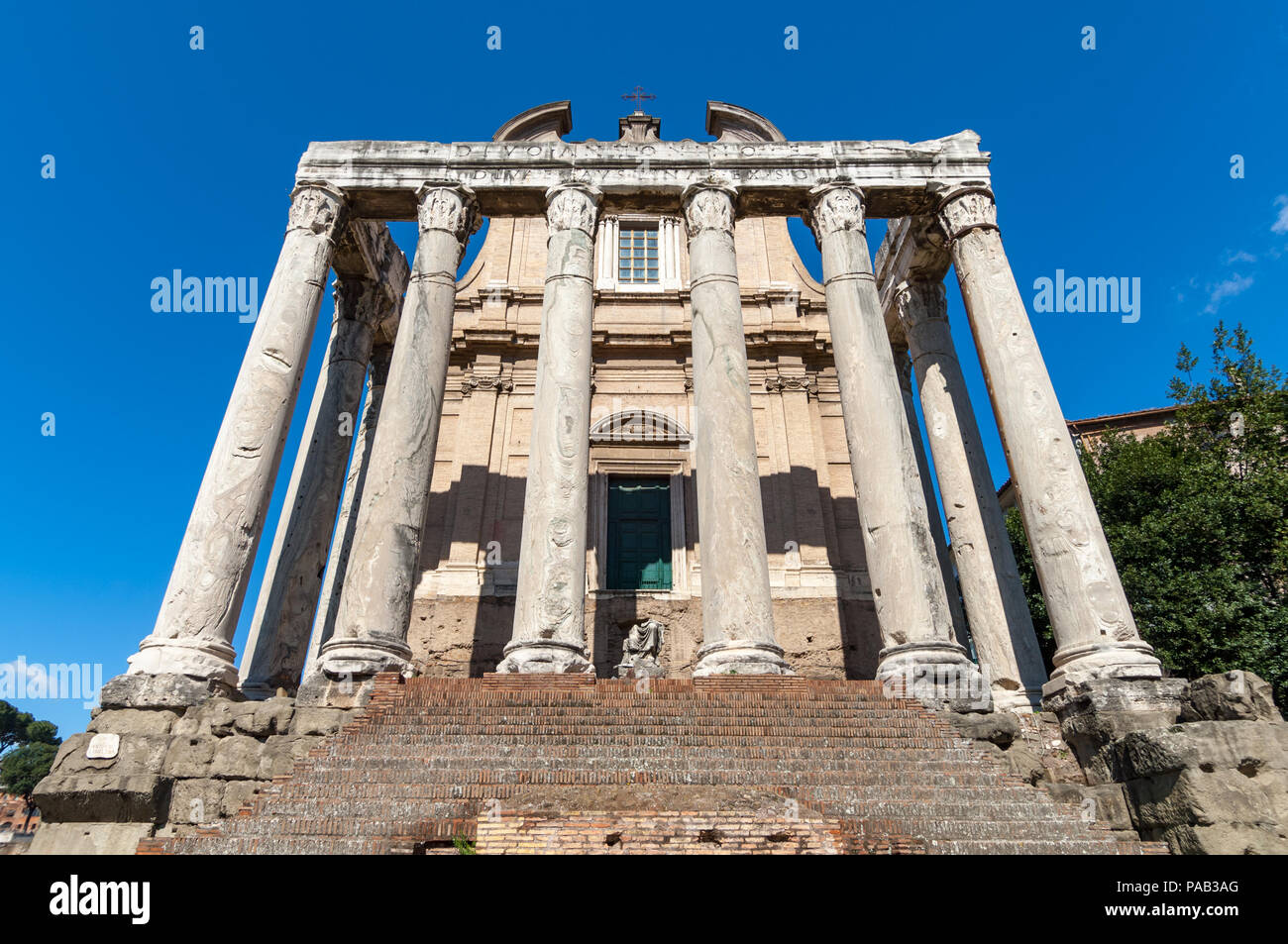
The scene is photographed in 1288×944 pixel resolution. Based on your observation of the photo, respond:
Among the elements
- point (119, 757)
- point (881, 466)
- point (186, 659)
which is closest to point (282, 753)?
point (119, 757)

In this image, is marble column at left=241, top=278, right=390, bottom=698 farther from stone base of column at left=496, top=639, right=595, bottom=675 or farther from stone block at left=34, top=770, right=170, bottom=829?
stone base of column at left=496, top=639, right=595, bottom=675

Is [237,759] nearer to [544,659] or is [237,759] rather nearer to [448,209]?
[544,659]

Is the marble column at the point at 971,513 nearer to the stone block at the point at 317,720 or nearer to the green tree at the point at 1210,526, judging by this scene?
the green tree at the point at 1210,526

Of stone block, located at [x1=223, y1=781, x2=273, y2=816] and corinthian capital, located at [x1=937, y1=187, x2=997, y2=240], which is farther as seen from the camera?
corinthian capital, located at [x1=937, y1=187, x2=997, y2=240]

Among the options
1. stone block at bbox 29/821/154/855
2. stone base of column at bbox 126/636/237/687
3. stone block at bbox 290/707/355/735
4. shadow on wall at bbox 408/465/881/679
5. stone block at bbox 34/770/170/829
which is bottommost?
stone block at bbox 29/821/154/855

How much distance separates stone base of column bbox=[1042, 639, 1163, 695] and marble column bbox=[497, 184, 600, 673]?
6.55 metres

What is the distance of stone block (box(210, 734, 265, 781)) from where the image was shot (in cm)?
885

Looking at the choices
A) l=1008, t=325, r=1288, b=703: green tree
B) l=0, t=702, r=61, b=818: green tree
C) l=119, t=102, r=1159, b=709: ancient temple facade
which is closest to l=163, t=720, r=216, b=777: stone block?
l=119, t=102, r=1159, b=709: ancient temple facade

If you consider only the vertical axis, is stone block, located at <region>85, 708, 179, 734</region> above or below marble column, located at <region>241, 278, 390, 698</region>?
below

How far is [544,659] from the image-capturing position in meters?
10.7

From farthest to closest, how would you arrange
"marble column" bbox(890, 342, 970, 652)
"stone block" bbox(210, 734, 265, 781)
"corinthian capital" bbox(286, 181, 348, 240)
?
"marble column" bbox(890, 342, 970, 652), "corinthian capital" bbox(286, 181, 348, 240), "stone block" bbox(210, 734, 265, 781)
